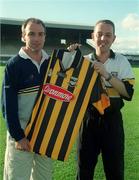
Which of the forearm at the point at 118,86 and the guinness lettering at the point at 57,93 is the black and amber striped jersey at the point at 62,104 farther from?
the forearm at the point at 118,86

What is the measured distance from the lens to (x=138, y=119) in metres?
8.06

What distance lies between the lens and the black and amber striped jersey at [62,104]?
3119 mm

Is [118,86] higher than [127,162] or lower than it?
higher

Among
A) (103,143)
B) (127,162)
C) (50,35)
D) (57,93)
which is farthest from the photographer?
(50,35)

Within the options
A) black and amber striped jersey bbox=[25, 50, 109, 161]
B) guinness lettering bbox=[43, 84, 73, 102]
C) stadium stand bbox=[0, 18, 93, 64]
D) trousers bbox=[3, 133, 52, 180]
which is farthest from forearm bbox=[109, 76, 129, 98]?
stadium stand bbox=[0, 18, 93, 64]

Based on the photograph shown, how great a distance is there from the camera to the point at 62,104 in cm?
314

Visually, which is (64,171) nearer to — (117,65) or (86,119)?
(86,119)

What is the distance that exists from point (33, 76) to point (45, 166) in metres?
0.78

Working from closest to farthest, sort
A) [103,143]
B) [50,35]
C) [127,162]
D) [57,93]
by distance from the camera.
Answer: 1. [57,93]
2. [103,143]
3. [127,162]
4. [50,35]

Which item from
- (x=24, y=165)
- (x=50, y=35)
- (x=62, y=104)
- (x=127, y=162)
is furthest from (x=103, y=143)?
(x=50, y=35)

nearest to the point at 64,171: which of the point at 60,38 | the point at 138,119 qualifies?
the point at 138,119

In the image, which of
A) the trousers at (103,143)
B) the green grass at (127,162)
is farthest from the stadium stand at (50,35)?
the trousers at (103,143)

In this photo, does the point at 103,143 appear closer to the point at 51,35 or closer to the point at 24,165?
the point at 24,165

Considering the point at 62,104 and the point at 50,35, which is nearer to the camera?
the point at 62,104
